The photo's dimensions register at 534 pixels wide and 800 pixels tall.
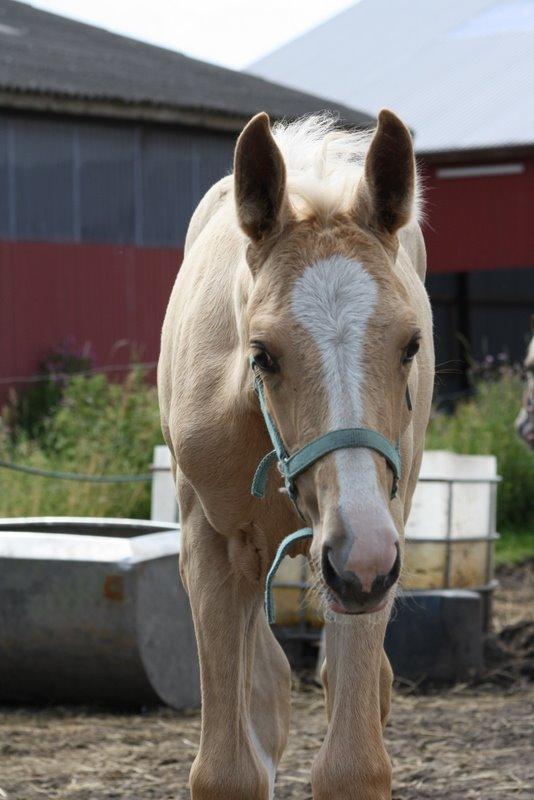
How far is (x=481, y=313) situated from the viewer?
23.8m

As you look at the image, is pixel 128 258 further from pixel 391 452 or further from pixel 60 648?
pixel 391 452

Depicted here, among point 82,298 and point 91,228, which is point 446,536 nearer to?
point 82,298

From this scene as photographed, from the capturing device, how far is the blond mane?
132 inches

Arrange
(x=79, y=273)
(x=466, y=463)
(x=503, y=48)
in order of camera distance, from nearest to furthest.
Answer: (x=466, y=463) < (x=79, y=273) < (x=503, y=48)

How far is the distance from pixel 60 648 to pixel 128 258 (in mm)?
10889

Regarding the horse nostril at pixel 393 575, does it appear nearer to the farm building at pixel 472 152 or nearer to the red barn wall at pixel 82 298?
the red barn wall at pixel 82 298

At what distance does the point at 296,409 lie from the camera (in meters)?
3.06

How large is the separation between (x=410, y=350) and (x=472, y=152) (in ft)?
62.1

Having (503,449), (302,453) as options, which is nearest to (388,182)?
(302,453)

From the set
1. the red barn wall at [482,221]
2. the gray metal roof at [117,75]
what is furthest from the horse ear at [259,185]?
the red barn wall at [482,221]

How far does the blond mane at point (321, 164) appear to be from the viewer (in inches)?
132

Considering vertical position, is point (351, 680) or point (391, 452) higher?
point (391, 452)

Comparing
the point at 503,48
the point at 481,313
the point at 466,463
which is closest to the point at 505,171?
the point at 481,313

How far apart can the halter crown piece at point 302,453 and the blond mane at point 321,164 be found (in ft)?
1.58
